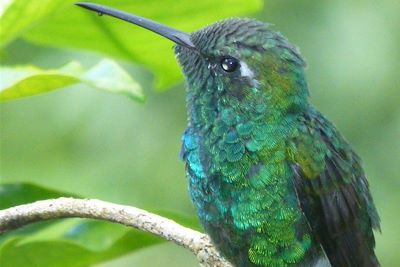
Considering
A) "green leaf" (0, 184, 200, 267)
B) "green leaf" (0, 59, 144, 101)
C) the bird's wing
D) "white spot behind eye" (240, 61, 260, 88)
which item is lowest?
"green leaf" (0, 184, 200, 267)

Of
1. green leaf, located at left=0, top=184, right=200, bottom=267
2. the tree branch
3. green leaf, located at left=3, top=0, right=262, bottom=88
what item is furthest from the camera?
green leaf, located at left=3, top=0, right=262, bottom=88

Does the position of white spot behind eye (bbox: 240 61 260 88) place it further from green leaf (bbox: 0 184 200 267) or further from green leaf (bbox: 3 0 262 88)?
green leaf (bbox: 0 184 200 267)

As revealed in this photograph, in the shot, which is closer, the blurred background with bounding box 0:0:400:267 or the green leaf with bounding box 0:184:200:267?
the green leaf with bounding box 0:184:200:267

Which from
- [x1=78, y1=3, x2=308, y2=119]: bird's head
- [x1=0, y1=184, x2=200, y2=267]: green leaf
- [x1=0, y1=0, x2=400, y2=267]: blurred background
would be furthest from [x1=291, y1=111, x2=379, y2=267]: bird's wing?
[x1=0, y1=0, x2=400, y2=267]: blurred background

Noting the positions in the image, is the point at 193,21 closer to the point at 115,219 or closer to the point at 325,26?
the point at 115,219

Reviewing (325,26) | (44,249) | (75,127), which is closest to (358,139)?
(325,26)

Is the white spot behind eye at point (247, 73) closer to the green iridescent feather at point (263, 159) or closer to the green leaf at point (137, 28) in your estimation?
the green iridescent feather at point (263, 159)

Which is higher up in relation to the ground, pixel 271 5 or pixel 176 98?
pixel 271 5
